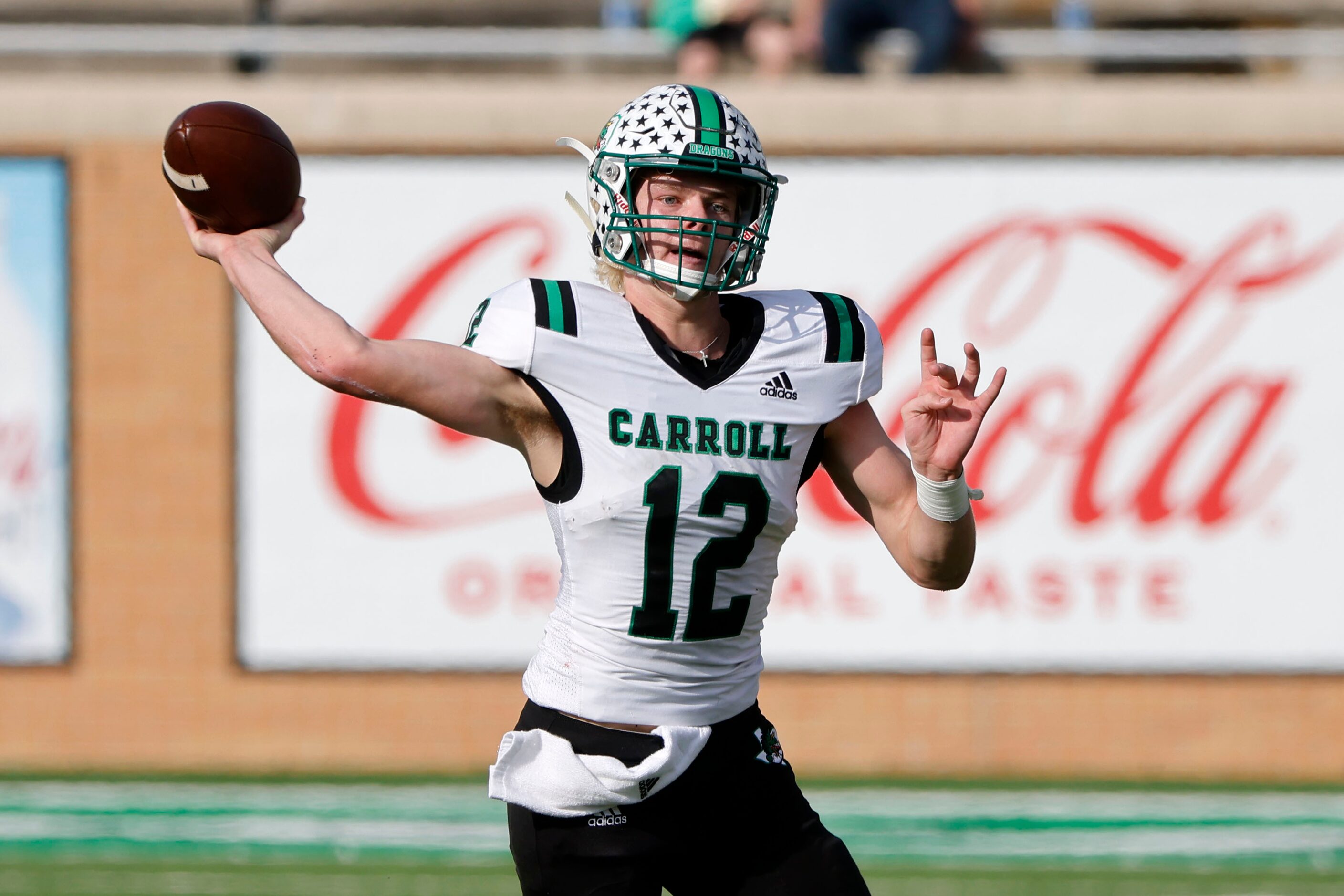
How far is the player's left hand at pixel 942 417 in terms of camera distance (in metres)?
2.85

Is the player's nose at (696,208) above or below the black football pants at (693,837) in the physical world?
above

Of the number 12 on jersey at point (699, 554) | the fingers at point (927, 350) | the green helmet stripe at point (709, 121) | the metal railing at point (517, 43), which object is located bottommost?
the number 12 on jersey at point (699, 554)

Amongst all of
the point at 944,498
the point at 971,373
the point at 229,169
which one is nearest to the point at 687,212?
the point at 971,373

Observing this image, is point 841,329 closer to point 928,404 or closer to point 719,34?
point 928,404

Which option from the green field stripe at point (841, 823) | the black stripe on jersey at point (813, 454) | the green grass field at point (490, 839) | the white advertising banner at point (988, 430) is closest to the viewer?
the black stripe on jersey at point (813, 454)

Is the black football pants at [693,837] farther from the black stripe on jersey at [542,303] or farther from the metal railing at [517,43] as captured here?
the metal railing at [517,43]

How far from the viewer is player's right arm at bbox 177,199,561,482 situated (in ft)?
8.71

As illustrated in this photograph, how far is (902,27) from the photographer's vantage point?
794 cm

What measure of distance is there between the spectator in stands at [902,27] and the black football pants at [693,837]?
5475mm

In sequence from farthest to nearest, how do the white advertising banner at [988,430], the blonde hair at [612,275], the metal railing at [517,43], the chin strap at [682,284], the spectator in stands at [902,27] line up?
1. the spectator in stands at [902,27]
2. the metal railing at [517,43]
3. the white advertising banner at [988,430]
4. the blonde hair at [612,275]
5. the chin strap at [682,284]

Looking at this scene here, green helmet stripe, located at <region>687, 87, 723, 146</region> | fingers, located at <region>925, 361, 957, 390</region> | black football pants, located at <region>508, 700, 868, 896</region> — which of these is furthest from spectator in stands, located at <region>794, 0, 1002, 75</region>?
black football pants, located at <region>508, 700, 868, 896</region>

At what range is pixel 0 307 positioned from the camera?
724cm

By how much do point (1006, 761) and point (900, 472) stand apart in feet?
15.0

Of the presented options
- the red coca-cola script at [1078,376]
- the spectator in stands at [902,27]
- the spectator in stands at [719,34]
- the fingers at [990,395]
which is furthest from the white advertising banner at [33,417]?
the fingers at [990,395]
